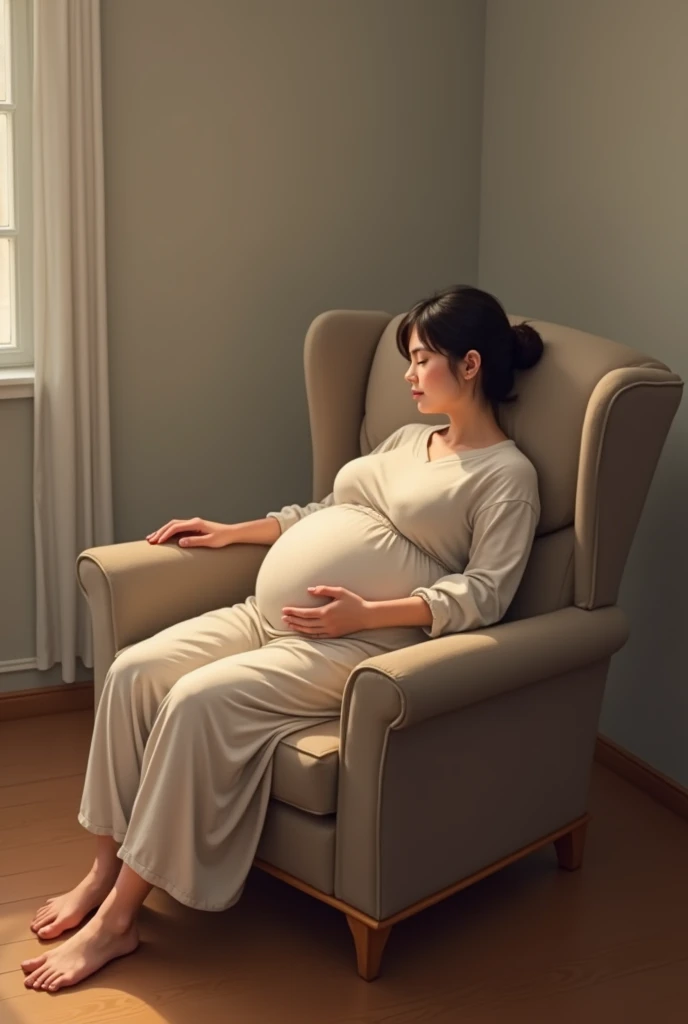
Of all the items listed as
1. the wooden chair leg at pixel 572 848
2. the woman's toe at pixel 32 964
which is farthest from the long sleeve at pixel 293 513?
the woman's toe at pixel 32 964

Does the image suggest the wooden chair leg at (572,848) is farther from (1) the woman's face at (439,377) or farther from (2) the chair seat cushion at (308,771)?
(1) the woman's face at (439,377)

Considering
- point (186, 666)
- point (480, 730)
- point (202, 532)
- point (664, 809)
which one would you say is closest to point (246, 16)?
point (202, 532)

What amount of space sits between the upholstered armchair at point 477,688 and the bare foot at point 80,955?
28cm

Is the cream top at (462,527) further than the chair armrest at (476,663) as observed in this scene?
Yes

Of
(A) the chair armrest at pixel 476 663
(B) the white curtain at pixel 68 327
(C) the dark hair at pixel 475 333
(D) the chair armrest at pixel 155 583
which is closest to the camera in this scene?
(A) the chair armrest at pixel 476 663

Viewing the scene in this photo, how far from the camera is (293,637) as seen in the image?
92.8 inches

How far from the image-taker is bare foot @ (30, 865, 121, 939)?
2270mm

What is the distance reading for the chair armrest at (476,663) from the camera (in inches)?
77.9

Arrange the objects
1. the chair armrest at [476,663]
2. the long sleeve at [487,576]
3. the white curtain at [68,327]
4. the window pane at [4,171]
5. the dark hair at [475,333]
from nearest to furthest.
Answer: the chair armrest at [476,663] < the long sleeve at [487,576] < the dark hair at [475,333] < the white curtain at [68,327] < the window pane at [4,171]

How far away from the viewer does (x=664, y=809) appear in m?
2.83

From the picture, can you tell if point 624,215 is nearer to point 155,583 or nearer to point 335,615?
point 335,615

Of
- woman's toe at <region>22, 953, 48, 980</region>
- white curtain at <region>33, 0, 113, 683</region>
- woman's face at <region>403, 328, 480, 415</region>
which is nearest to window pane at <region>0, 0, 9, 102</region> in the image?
white curtain at <region>33, 0, 113, 683</region>

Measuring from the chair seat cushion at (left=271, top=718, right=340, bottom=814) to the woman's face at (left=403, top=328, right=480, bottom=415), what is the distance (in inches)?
25.5

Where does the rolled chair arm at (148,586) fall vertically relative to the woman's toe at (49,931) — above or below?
above
